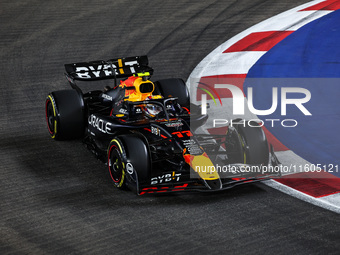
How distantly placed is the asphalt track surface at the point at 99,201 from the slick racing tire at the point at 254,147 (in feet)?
1.21

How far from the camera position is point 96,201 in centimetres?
730

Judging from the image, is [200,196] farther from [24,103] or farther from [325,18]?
[325,18]

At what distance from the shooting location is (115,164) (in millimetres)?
7758

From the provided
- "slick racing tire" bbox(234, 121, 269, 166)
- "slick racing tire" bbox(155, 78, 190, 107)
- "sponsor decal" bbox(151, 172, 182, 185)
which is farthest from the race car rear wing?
"sponsor decal" bbox(151, 172, 182, 185)

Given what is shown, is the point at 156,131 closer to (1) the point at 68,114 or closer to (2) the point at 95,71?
(1) the point at 68,114

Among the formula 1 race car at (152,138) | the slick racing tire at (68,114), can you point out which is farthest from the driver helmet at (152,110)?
the slick racing tire at (68,114)

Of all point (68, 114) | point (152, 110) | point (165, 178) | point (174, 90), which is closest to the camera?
point (165, 178)

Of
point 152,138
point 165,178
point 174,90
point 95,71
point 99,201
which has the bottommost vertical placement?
point 99,201

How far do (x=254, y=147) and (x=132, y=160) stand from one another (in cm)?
169

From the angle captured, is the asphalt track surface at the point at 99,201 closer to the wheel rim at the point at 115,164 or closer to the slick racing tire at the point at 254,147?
the wheel rim at the point at 115,164

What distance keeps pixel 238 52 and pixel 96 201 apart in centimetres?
727

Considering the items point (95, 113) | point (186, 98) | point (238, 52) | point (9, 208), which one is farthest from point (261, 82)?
point (9, 208)

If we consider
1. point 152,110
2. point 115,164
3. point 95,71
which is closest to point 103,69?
point 95,71

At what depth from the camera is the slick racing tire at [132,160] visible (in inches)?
285
